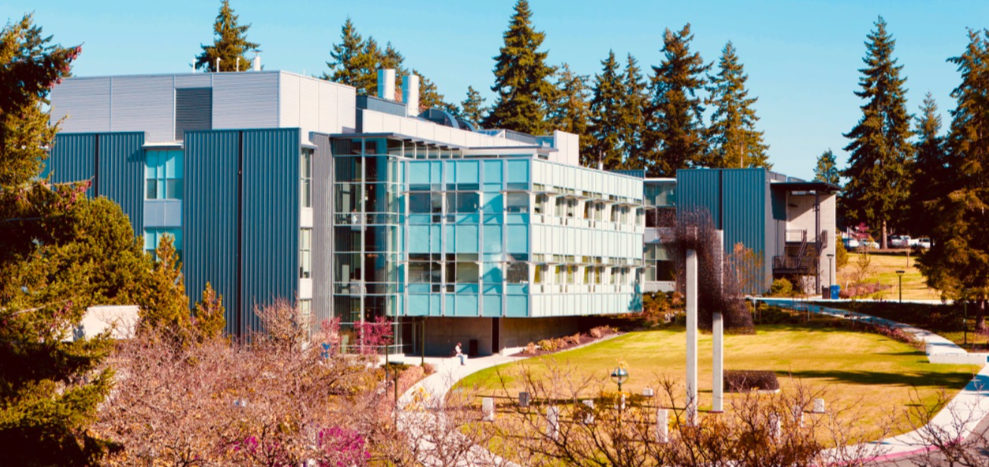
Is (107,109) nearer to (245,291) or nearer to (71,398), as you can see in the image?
(245,291)

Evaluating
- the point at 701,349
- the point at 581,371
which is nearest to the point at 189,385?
the point at 581,371

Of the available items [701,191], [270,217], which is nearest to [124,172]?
[270,217]

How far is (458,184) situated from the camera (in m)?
59.2

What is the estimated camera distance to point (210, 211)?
185 feet

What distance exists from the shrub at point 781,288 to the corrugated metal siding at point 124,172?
42710 millimetres

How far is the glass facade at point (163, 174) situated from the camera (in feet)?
187

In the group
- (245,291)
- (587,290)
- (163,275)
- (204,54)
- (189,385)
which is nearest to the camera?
(189,385)

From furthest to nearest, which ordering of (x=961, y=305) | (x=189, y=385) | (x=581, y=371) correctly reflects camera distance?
(x=961, y=305), (x=581, y=371), (x=189, y=385)

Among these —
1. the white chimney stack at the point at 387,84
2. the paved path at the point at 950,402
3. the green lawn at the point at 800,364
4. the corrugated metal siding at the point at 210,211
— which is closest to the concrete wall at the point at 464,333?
the green lawn at the point at 800,364

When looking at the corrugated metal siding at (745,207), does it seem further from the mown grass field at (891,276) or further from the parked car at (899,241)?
the parked car at (899,241)

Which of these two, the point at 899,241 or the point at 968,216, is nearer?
the point at 968,216

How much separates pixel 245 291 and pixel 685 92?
64.2m

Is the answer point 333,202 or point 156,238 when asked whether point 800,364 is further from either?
point 156,238

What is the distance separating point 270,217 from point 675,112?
195 feet
